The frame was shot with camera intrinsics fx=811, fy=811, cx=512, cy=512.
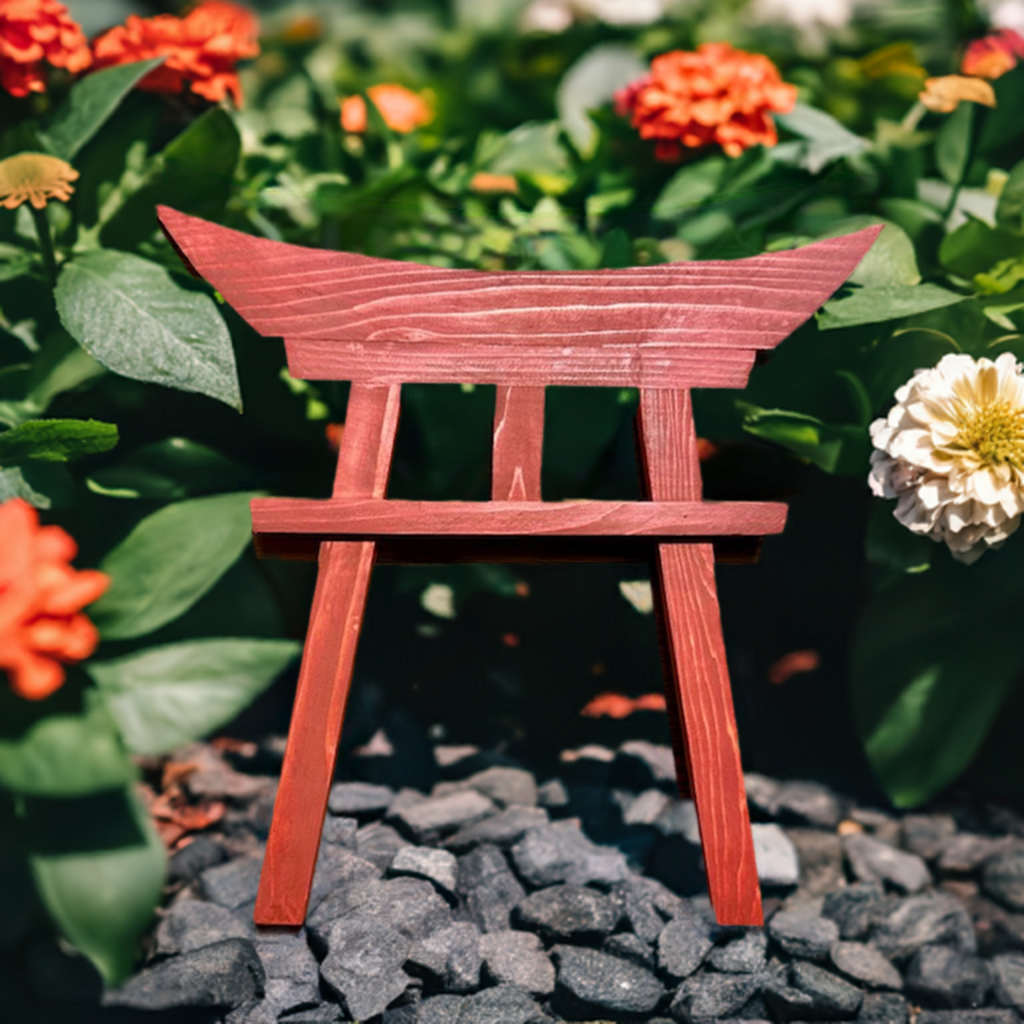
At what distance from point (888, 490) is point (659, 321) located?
0.27 m

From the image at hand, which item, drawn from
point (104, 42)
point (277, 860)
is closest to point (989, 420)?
point (277, 860)

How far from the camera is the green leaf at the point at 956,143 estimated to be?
0.96m

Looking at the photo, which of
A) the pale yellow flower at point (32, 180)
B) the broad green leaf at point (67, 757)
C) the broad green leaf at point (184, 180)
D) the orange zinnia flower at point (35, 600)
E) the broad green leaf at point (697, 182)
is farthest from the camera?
the broad green leaf at point (697, 182)

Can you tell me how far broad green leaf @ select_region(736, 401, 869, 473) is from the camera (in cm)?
85

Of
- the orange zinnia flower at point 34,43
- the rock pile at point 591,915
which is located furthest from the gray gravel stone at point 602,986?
the orange zinnia flower at point 34,43

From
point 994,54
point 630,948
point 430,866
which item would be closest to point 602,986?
point 630,948

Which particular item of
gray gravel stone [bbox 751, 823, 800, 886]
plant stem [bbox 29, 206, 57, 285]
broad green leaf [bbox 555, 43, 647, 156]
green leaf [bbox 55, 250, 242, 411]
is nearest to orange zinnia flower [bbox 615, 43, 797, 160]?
broad green leaf [bbox 555, 43, 647, 156]

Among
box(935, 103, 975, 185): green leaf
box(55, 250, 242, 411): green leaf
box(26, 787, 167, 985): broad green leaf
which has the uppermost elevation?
box(935, 103, 975, 185): green leaf

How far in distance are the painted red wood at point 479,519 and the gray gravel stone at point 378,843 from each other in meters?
0.35

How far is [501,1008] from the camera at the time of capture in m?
0.65

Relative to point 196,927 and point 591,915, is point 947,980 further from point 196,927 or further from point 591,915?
point 196,927

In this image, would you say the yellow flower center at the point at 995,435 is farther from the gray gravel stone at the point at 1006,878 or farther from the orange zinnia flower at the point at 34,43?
the orange zinnia flower at the point at 34,43

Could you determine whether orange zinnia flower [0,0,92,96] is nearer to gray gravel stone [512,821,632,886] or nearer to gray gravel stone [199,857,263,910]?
gray gravel stone [199,857,263,910]

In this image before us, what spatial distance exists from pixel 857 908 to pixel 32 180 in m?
1.07
